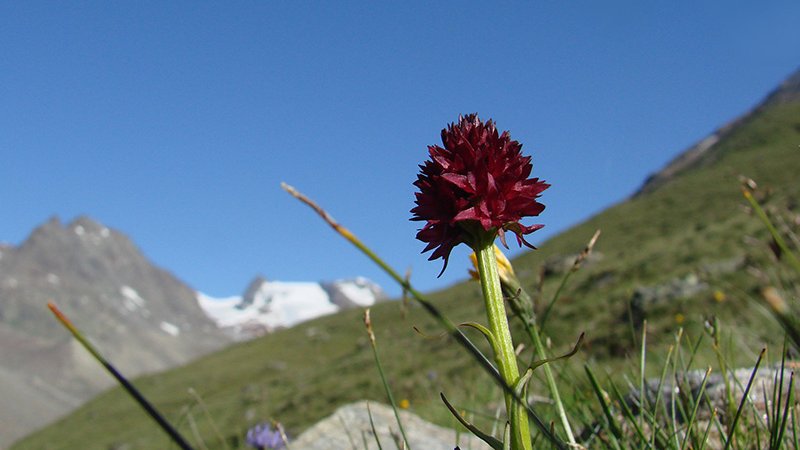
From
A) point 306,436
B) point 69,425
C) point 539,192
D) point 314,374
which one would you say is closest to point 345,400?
point 314,374

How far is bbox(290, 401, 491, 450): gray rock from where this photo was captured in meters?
4.06

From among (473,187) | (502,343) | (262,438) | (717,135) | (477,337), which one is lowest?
(502,343)

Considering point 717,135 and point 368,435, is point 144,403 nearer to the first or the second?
point 368,435

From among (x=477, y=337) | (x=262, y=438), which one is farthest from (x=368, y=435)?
(x=477, y=337)

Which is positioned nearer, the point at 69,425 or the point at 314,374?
the point at 314,374

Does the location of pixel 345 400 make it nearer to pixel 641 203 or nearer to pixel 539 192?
pixel 539 192

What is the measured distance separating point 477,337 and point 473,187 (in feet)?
90.1

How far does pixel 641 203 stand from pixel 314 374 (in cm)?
4865

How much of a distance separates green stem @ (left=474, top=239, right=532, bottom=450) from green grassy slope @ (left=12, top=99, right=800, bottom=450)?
857mm

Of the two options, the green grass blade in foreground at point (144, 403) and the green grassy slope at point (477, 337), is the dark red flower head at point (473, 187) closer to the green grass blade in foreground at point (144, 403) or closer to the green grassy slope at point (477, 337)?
the green grass blade in foreground at point (144, 403)

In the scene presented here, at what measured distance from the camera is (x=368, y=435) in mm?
4367

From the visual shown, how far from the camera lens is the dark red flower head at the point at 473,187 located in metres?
1.51

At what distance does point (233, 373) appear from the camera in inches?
2554

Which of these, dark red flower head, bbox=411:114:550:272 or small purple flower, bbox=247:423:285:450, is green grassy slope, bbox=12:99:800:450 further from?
dark red flower head, bbox=411:114:550:272
